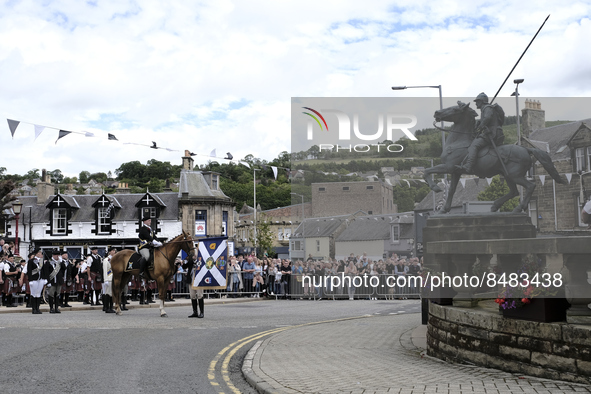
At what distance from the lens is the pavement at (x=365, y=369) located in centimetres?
732

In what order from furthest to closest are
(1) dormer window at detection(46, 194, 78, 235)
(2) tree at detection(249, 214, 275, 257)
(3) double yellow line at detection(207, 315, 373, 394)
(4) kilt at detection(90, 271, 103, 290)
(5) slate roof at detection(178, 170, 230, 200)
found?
(2) tree at detection(249, 214, 275, 257), (5) slate roof at detection(178, 170, 230, 200), (1) dormer window at detection(46, 194, 78, 235), (4) kilt at detection(90, 271, 103, 290), (3) double yellow line at detection(207, 315, 373, 394)

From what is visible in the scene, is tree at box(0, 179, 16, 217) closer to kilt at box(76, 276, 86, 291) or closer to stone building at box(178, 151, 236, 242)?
stone building at box(178, 151, 236, 242)

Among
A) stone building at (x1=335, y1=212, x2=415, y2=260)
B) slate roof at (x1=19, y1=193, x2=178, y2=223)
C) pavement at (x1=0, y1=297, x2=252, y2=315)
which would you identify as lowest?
pavement at (x1=0, y1=297, x2=252, y2=315)

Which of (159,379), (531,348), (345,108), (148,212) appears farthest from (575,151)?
(148,212)

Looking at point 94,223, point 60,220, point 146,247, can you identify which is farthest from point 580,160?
point 60,220

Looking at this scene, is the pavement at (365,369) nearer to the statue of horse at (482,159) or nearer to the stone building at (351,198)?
the statue of horse at (482,159)

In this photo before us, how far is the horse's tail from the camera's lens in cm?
1263

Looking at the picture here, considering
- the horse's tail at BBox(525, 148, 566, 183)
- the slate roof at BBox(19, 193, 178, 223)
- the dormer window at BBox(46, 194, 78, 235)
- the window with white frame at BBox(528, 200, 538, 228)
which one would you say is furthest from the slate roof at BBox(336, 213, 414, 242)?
the dormer window at BBox(46, 194, 78, 235)

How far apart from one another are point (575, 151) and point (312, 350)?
7.06 meters

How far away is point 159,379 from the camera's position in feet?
27.6

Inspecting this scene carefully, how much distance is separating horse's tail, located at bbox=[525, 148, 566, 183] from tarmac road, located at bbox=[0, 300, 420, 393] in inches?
284

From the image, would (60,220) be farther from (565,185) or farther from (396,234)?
(565,185)

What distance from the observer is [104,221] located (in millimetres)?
57656

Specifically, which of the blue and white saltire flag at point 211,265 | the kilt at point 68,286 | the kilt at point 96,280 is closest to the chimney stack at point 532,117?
the blue and white saltire flag at point 211,265
